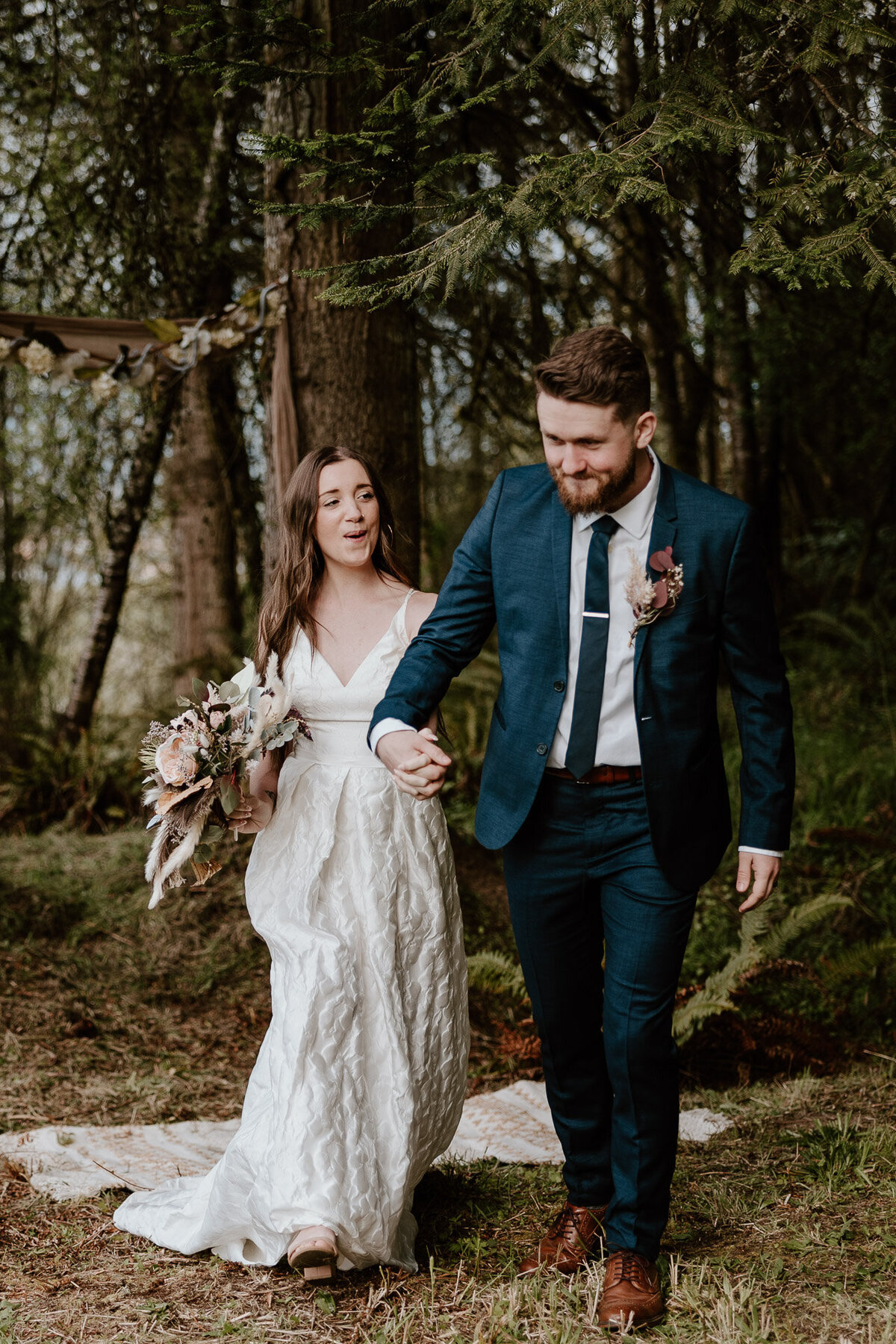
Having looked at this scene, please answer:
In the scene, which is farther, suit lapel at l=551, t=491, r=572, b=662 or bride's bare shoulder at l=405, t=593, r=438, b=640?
bride's bare shoulder at l=405, t=593, r=438, b=640

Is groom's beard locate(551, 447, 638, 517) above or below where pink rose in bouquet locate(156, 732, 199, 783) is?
above

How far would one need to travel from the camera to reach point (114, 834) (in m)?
7.30

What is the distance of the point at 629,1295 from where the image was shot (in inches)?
108

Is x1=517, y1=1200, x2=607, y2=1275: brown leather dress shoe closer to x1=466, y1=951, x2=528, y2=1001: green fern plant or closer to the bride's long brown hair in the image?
x1=466, y1=951, x2=528, y2=1001: green fern plant

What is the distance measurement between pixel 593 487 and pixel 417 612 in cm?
90

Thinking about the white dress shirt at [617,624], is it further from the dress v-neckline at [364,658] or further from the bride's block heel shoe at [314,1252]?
the bride's block heel shoe at [314,1252]

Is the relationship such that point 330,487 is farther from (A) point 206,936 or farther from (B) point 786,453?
(B) point 786,453

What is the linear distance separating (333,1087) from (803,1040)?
2.43 meters

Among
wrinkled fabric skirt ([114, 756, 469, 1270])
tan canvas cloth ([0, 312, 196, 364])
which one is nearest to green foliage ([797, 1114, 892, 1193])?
wrinkled fabric skirt ([114, 756, 469, 1270])

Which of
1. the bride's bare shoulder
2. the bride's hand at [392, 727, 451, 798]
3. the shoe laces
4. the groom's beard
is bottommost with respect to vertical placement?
the shoe laces

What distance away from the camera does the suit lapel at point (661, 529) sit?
276 centimetres

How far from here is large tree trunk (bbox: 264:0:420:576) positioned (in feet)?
14.5

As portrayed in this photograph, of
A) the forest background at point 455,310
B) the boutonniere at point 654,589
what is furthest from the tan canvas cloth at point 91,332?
the boutonniere at point 654,589

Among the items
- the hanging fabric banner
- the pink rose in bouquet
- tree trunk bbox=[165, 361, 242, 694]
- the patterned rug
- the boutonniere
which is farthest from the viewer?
tree trunk bbox=[165, 361, 242, 694]
